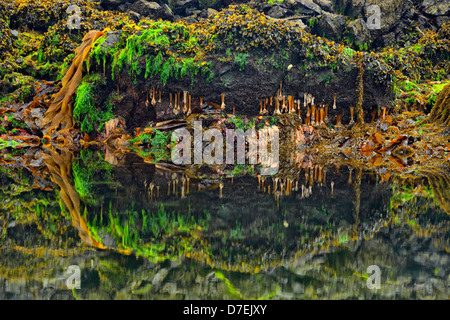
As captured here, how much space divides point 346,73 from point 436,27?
750 centimetres

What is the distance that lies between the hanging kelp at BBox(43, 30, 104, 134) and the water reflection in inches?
298

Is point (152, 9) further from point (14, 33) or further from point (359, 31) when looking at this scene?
point (359, 31)

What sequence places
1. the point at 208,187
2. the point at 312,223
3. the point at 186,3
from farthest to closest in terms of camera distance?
the point at 186,3 < the point at 208,187 < the point at 312,223

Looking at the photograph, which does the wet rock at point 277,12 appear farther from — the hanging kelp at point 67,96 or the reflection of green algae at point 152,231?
the reflection of green algae at point 152,231

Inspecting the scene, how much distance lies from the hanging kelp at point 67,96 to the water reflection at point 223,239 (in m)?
7.56

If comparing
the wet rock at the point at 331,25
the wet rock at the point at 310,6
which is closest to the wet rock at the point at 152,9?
the wet rock at the point at 310,6

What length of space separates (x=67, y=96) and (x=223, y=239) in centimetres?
1071

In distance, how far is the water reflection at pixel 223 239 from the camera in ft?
5.97

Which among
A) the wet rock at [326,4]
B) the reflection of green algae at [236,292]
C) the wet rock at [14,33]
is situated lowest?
the reflection of green algae at [236,292]

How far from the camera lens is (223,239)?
2520 mm

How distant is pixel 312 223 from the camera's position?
2.89 metres

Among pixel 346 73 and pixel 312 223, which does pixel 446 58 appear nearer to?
pixel 346 73

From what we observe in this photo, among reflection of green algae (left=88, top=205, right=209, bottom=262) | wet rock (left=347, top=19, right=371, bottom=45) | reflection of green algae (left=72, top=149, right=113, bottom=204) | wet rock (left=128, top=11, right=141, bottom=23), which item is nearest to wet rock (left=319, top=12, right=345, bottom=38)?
wet rock (left=347, top=19, right=371, bottom=45)
